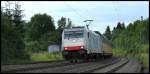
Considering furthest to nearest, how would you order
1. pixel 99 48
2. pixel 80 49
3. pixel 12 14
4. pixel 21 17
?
pixel 21 17 < pixel 12 14 < pixel 99 48 < pixel 80 49

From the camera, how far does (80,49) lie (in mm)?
42531

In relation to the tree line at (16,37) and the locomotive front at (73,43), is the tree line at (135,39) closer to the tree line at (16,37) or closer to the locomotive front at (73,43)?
the locomotive front at (73,43)

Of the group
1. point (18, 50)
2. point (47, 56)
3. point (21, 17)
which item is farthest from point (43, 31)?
point (18, 50)

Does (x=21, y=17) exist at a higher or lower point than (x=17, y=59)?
higher

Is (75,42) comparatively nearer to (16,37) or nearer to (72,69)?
(16,37)

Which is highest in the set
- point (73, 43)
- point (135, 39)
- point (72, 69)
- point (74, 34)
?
point (74, 34)

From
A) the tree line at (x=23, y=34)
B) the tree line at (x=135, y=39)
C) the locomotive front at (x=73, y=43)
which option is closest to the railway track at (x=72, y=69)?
the tree line at (x=23, y=34)

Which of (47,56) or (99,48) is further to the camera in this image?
(47,56)

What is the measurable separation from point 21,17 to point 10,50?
95.3ft

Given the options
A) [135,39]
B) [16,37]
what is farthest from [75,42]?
[135,39]

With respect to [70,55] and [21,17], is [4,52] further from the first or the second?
[21,17]

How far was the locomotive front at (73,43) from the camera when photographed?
42594mm

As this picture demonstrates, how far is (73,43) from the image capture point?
1682 inches

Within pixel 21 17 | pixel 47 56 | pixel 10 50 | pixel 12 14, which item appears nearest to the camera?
pixel 10 50
